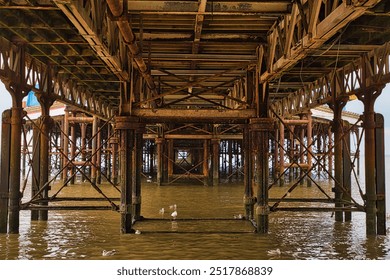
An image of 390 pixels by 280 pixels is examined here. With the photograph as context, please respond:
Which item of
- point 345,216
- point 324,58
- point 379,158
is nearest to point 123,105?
point 324,58

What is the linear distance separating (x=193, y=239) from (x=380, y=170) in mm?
5103

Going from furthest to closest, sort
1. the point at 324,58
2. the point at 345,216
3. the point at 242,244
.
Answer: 1. the point at 345,216
2. the point at 324,58
3. the point at 242,244

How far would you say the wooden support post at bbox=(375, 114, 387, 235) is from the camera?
11.9 metres

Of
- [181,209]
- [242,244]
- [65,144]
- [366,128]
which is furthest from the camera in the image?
[65,144]

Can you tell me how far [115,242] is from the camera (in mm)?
11094

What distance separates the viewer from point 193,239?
11562 mm

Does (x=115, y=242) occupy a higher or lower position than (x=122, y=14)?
lower

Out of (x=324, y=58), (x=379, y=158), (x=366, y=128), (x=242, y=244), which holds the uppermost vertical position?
(x=324, y=58)

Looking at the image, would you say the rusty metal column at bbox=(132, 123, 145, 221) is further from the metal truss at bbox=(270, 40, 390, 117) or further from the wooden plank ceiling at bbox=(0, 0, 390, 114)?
the metal truss at bbox=(270, 40, 390, 117)

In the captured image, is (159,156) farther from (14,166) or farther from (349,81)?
(14,166)

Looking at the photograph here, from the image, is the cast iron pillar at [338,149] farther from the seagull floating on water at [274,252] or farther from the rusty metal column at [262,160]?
the seagull floating on water at [274,252]

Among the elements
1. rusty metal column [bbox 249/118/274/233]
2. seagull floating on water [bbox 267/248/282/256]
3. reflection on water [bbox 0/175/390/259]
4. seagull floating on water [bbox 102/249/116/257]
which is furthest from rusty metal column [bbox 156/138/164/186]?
seagull floating on water [bbox 267/248/282/256]
